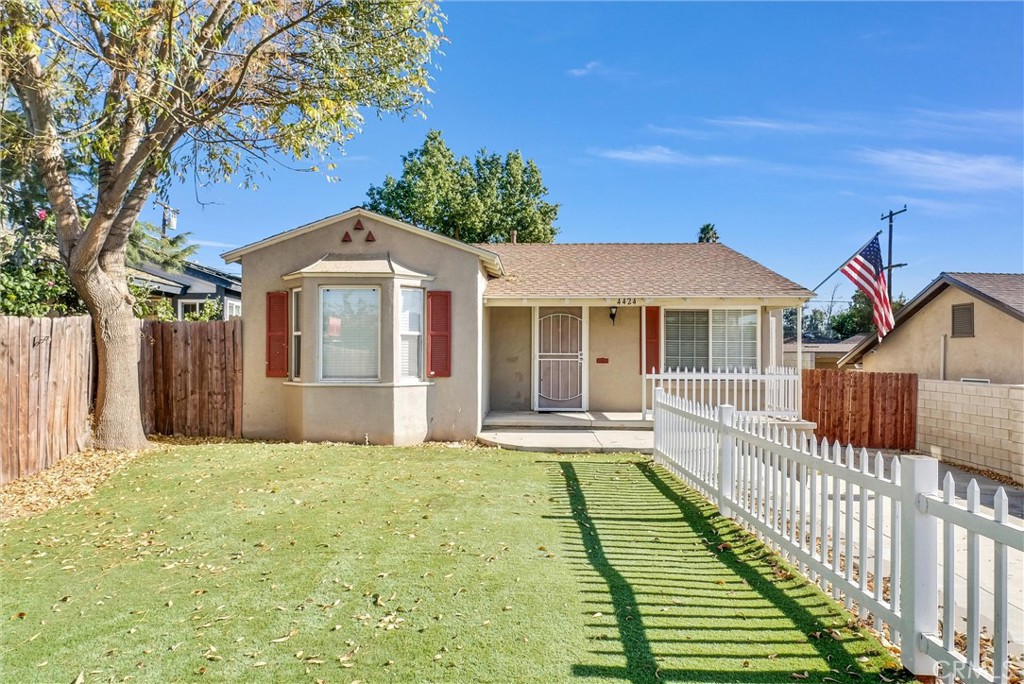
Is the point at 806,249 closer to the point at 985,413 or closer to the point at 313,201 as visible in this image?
the point at 985,413

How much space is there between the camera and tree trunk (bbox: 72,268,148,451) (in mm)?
8625

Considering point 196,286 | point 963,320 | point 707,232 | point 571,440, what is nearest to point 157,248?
point 196,286

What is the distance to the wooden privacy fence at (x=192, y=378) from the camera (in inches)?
400

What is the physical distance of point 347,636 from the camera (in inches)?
126

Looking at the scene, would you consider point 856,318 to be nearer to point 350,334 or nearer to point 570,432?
point 570,432

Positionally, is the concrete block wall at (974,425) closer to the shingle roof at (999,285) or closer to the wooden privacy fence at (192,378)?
the shingle roof at (999,285)

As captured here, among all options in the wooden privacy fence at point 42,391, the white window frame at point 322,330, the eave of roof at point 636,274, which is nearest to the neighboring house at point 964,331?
the eave of roof at point 636,274

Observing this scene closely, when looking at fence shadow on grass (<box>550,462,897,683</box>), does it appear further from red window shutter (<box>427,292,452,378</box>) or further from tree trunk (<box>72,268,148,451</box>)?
tree trunk (<box>72,268,148,451</box>)

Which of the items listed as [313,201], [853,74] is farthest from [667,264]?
[313,201]

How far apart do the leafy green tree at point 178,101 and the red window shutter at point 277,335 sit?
6.96ft

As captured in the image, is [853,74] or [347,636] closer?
[347,636]

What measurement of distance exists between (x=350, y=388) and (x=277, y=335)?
1.91 metres

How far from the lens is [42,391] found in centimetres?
742

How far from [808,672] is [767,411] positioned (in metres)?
8.51
